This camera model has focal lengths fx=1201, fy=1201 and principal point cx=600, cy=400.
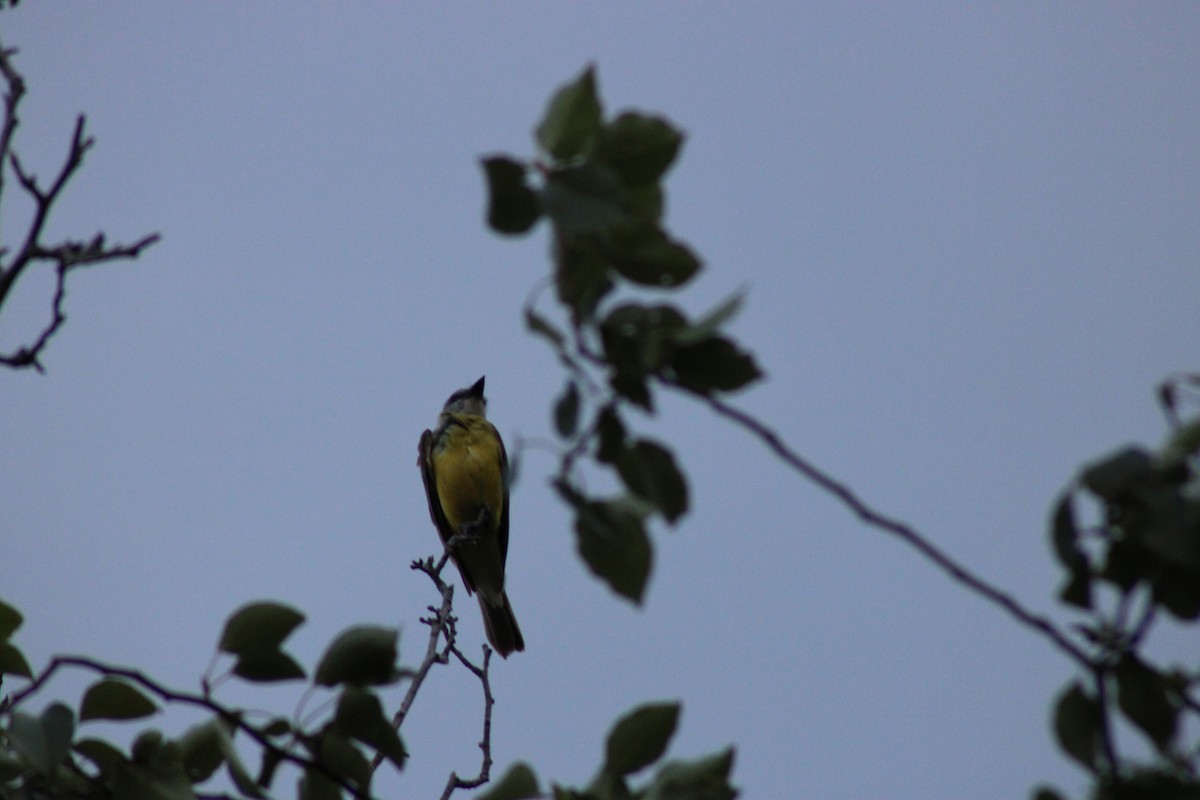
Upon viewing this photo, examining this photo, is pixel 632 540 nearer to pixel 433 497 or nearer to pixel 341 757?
pixel 341 757

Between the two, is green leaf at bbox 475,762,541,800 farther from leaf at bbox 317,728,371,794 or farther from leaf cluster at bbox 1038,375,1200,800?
leaf cluster at bbox 1038,375,1200,800

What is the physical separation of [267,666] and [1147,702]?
133 cm

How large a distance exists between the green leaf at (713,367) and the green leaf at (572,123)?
1.00 feet

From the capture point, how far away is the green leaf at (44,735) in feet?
6.56

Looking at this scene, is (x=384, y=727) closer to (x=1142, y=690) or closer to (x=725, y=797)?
(x=725, y=797)

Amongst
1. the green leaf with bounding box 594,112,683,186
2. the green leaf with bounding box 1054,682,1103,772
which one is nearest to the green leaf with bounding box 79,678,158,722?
the green leaf with bounding box 594,112,683,186

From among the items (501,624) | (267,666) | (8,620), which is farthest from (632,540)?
(501,624)

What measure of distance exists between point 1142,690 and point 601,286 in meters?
0.82

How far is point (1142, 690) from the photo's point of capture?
140 centimetres

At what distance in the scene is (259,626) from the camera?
1.99 metres

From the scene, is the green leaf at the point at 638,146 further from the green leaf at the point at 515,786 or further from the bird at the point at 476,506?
the bird at the point at 476,506

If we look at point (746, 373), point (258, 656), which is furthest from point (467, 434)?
point (746, 373)

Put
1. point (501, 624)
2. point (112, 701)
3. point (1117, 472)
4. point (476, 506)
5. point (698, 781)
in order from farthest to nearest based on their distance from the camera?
point (476, 506)
point (501, 624)
point (112, 701)
point (698, 781)
point (1117, 472)

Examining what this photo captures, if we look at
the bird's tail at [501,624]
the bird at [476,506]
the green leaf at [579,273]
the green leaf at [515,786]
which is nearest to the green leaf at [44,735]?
the green leaf at [515,786]
